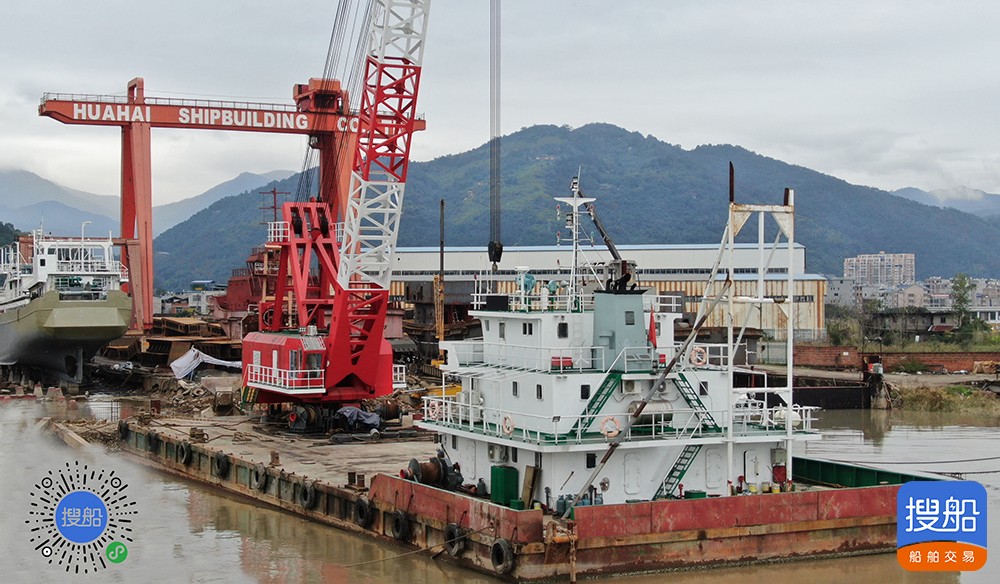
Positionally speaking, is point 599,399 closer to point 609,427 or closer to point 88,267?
point 609,427

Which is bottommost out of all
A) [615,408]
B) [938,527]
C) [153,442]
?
[153,442]

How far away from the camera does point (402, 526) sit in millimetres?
23328

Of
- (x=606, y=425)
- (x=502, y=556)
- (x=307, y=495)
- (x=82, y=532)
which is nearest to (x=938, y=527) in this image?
(x=606, y=425)

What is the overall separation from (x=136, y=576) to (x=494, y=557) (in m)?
7.31

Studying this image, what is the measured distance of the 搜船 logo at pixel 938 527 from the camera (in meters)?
21.9

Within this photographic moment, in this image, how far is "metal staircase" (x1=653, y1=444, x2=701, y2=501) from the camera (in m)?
22.1

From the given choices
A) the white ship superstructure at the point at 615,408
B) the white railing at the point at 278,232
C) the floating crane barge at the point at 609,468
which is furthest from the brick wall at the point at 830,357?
the white ship superstructure at the point at 615,408

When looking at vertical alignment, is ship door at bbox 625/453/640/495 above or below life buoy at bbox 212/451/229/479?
above

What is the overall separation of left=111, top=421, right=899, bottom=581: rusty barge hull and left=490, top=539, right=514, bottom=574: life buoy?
0.08ft

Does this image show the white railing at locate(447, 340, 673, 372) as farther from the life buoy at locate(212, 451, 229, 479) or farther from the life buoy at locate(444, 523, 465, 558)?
the life buoy at locate(212, 451, 229, 479)

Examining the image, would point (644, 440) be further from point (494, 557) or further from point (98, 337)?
point (98, 337)

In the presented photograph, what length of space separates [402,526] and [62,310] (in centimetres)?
3574

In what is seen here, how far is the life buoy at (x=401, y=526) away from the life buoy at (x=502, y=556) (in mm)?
3236

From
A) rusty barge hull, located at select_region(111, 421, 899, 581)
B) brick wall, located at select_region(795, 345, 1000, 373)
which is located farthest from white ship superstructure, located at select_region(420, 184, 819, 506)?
brick wall, located at select_region(795, 345, 1000, 373)
